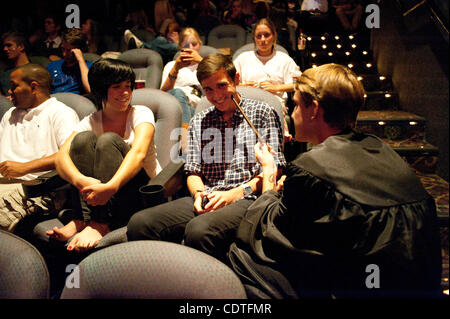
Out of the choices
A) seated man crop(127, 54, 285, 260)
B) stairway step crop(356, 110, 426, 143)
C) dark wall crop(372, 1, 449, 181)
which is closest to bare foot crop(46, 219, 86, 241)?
seated man crop(127, 54, 285, 260)

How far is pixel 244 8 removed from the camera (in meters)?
4.30

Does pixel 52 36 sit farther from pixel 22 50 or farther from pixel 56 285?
pixel 56 285

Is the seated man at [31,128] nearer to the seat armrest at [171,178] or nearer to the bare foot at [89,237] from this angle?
the bare foot at [89,237]

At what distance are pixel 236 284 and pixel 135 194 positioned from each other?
3.37 feet

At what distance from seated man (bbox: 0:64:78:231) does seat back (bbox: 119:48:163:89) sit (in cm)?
108

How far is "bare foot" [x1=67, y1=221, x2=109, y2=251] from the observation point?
1360mm

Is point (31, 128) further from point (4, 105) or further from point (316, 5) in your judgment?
point (316, 5)

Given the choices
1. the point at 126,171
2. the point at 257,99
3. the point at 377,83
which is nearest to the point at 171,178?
the point at 126,171

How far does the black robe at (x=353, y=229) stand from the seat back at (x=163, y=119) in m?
1.05

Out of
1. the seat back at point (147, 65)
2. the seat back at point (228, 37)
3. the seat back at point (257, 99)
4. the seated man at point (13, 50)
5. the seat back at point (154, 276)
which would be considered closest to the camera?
the seat back at point (154, 276)

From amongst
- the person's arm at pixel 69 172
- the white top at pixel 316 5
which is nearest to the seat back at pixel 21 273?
the person's arm at pixel 69 172

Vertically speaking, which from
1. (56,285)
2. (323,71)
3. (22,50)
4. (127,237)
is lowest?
(56,285)

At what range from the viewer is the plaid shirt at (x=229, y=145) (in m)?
1.54
